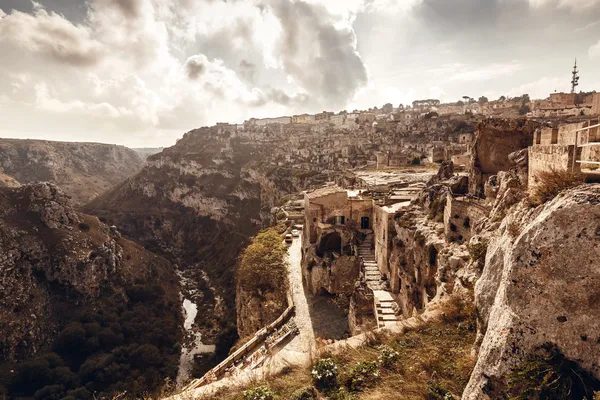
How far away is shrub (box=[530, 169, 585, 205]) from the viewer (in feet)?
18.9

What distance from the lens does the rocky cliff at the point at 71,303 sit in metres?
46.0

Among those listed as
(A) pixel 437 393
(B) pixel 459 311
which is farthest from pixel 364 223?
(A) pixel 437 393

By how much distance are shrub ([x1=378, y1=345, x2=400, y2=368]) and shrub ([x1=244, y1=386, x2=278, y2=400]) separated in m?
3.14

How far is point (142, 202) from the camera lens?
137625mm

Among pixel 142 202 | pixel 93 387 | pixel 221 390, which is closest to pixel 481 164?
pixel 221 390

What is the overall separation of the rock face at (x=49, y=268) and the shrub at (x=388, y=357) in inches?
2316

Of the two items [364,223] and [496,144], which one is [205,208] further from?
[496,144]

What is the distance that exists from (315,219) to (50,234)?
211ft

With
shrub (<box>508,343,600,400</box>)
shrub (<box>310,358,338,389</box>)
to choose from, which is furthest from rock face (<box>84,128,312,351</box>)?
shrub (<box>508,343,600,400</box>)

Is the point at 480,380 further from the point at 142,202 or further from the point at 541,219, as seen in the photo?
the point at 142,202

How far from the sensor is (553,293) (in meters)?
5.11

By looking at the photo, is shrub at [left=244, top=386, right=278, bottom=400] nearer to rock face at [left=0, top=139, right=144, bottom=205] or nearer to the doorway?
the doorway

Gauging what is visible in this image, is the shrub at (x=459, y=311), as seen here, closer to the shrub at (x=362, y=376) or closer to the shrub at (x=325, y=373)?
the shrub at (x=362, y=376)

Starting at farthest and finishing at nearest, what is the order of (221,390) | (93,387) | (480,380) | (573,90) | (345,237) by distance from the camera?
(573,90), (93,387), (345,237), (221,390), (480,380)
